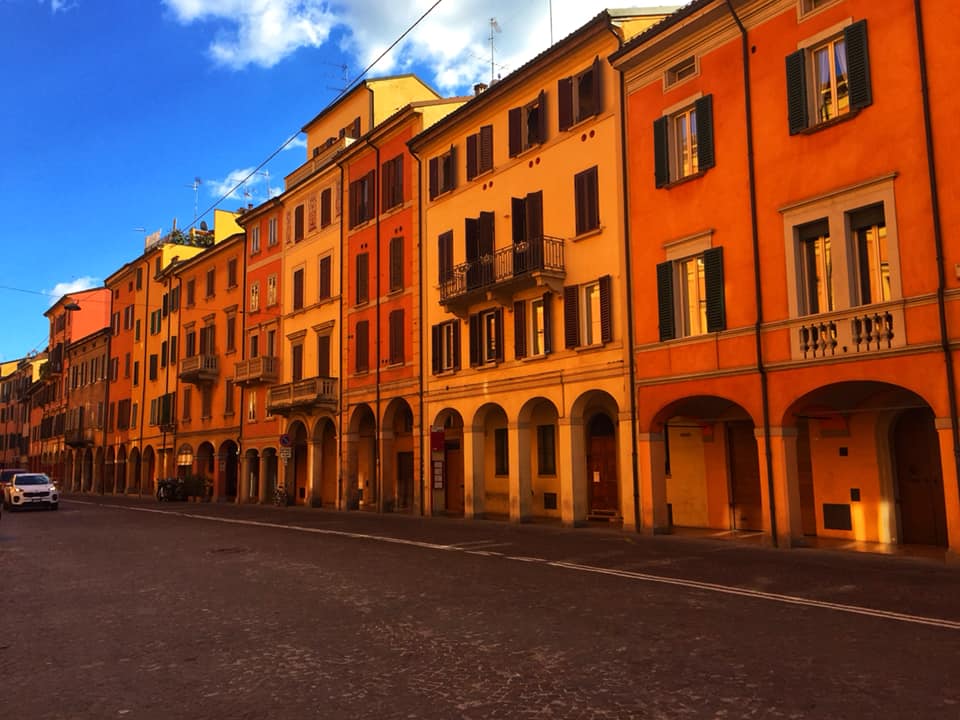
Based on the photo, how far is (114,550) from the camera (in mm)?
16766

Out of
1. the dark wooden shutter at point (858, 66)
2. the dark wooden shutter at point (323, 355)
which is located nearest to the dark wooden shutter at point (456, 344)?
the dark wooden shutter at point (323, 355)

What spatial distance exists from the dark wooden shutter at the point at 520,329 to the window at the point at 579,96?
519 cm

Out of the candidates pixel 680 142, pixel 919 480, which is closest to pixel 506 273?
pixel 680 142

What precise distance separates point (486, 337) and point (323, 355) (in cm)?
1200

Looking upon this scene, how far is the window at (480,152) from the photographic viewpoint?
25734mm

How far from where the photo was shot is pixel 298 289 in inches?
1470

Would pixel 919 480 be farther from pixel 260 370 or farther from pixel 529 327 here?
A: pixel 260 370

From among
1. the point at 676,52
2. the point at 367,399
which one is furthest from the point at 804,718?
the point at 367,399

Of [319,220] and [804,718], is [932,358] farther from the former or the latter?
[319,220]

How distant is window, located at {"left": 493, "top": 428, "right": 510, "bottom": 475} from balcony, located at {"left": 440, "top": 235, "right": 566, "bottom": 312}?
14.9 ft

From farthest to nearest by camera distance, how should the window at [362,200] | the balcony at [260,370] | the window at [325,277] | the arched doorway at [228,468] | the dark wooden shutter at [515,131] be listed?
the arched doorway at [228,468]
the balcony at [260,370]
the window at [325,277]
the window at [362,200]
the dark wooden shutter at [515,131]

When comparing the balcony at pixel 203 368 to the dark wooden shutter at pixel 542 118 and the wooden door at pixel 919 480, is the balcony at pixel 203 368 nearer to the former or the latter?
the dark wooden shutter at pixel 542 118

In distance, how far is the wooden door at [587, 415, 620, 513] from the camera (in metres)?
23.7

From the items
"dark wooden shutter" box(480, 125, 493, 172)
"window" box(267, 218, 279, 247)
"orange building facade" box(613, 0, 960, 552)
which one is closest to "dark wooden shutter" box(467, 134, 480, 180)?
"dark wooden shutter" box(480, 125, 493, 172)
